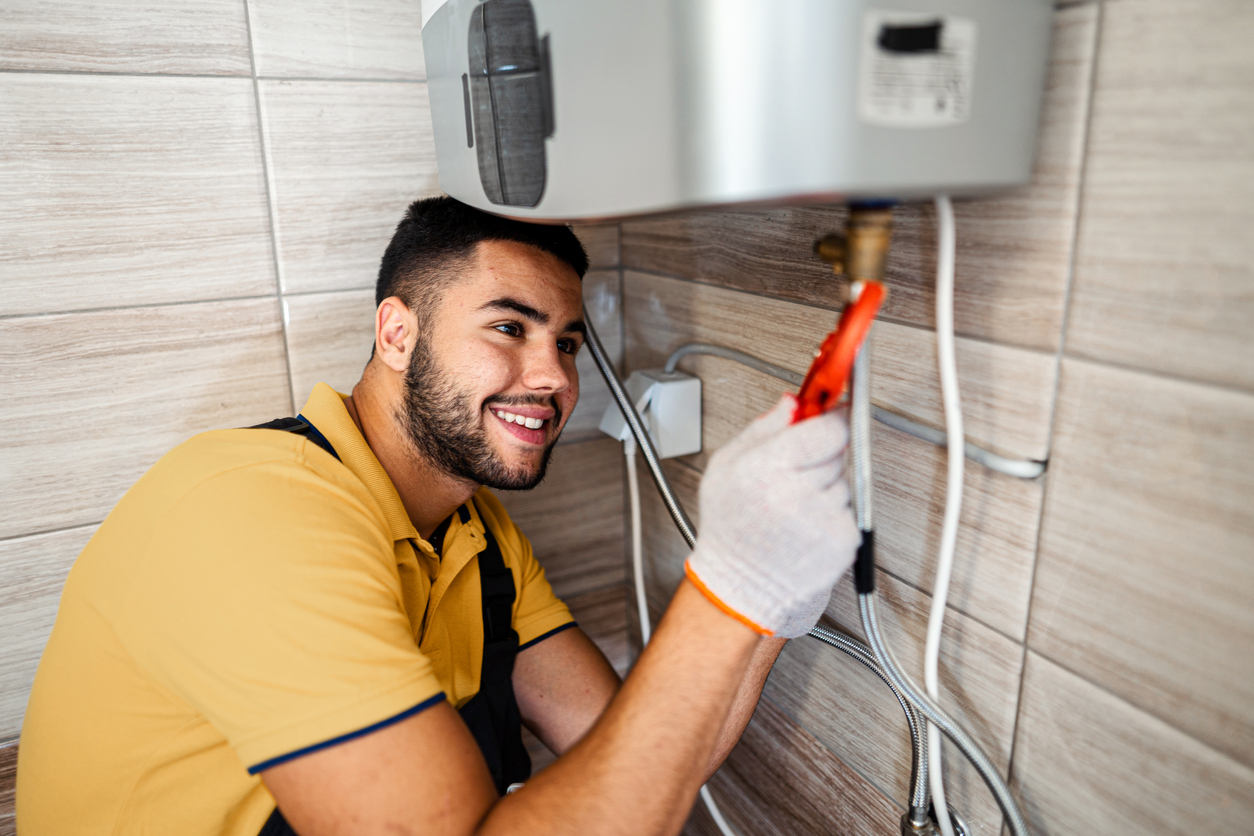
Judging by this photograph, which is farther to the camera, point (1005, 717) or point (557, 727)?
point (557, 727)

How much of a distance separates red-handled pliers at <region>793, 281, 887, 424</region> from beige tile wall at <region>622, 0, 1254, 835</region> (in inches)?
6.4

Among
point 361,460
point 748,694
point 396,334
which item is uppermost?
point 396,334

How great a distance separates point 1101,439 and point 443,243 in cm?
72

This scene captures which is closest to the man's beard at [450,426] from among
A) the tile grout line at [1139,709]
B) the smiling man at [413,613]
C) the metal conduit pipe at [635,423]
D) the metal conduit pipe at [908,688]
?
the smiling man at [413,613]

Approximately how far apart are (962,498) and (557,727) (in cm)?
64

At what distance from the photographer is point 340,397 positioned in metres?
0.96

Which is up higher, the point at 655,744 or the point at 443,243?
the point at 443,243

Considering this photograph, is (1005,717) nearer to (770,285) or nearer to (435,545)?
(770,285)

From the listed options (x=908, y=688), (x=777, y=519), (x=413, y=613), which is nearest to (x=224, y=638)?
(x=413, y=613)

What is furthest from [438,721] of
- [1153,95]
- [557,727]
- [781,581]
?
[1153,95]

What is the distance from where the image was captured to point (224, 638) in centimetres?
66

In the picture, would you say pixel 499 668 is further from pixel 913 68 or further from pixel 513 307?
pixel 913 68

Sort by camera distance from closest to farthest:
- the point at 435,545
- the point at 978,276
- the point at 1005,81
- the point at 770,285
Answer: the point at 1005,81 < the point at 978,276 < the point at 770,285 < the point at 435,545

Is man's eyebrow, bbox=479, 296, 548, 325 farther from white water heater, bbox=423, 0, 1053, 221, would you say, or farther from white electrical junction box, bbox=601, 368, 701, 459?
white water heater, bbox=423, 0, 1053, 221
